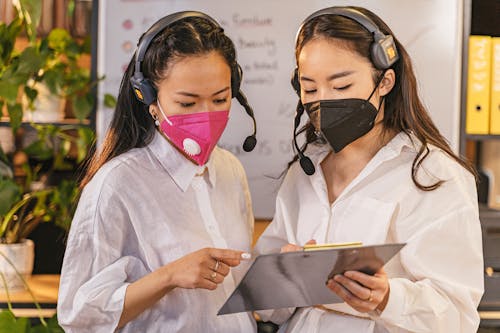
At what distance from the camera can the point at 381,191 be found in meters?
1.60

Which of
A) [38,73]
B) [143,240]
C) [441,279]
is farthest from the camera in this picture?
[38,73]

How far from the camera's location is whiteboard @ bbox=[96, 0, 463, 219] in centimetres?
279

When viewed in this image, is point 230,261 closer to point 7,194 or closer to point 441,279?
point 441,279

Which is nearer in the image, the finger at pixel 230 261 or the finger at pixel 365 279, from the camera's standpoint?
the finger at pixel 365 279

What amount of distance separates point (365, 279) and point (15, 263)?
176cm

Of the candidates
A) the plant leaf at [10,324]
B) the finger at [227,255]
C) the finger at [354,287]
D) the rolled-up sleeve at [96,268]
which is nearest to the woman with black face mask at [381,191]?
the finger at [354,287]

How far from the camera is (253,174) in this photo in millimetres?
2881

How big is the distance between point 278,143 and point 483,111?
2.61ft

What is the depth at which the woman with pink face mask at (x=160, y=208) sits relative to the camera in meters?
1.55

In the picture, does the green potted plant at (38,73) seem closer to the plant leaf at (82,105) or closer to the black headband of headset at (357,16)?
the plant leaf at (82,105)

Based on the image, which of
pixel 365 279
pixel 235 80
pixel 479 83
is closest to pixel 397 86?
pixel 235 80

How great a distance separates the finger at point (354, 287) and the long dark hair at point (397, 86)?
282mm

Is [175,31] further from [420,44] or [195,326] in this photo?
[420,44]

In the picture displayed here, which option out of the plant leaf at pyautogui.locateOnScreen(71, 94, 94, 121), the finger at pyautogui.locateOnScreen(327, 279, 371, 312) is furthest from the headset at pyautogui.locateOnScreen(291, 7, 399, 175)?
the plant leaf at pyautogui.locateOnScreen(71, 94, 94, 121)
